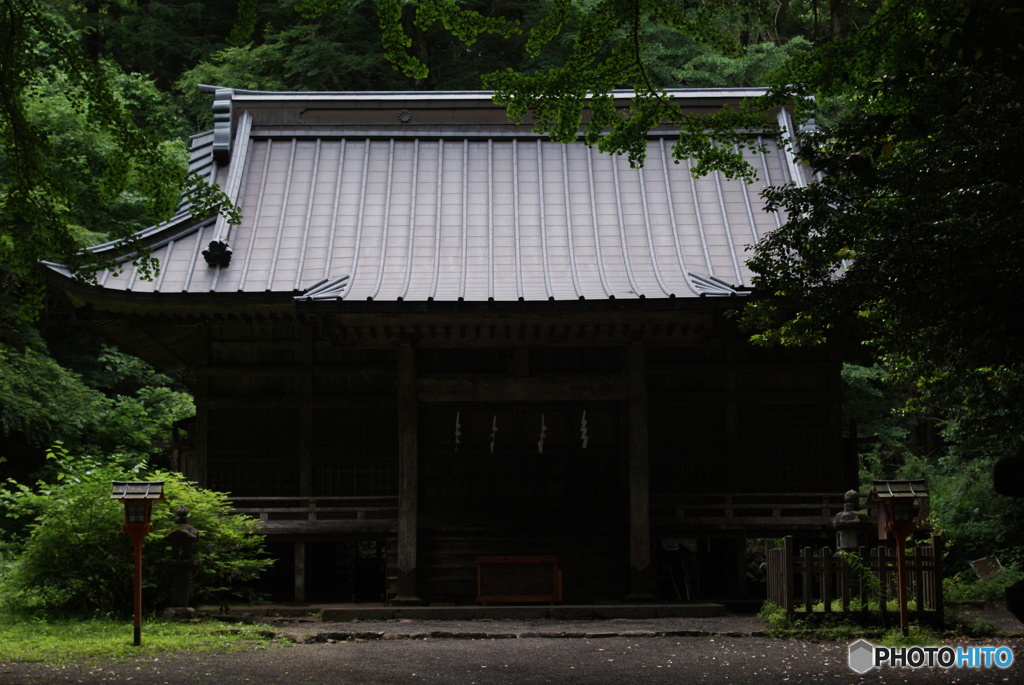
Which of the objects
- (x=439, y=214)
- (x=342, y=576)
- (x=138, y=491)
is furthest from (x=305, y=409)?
(x=138, y=491)

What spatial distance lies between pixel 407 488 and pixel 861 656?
6.57 metres

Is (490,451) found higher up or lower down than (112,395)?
lower down

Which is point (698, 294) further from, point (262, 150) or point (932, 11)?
point (262, 150)

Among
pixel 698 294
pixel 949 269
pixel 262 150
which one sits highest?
pixel 262 150

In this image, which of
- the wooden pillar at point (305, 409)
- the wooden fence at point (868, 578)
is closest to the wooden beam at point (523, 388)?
the wooden pillar at point (305, 409)

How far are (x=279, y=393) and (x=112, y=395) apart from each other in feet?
37.3

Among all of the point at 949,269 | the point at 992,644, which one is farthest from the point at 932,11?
the point at 992,644

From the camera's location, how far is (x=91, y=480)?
485 inches

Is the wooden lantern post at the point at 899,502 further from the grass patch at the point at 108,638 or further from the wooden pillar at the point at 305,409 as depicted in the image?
the wooden pillar at the point at 305,409

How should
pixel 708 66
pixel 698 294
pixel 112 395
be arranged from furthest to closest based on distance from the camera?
pixel 708 66 → pixel 112 395 → pixel 698 294

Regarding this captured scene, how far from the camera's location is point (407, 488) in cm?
1382

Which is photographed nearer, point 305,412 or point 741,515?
point 741,515

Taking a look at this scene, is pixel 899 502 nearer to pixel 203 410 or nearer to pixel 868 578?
pixel 868 578

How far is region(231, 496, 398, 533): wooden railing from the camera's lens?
553 inches
